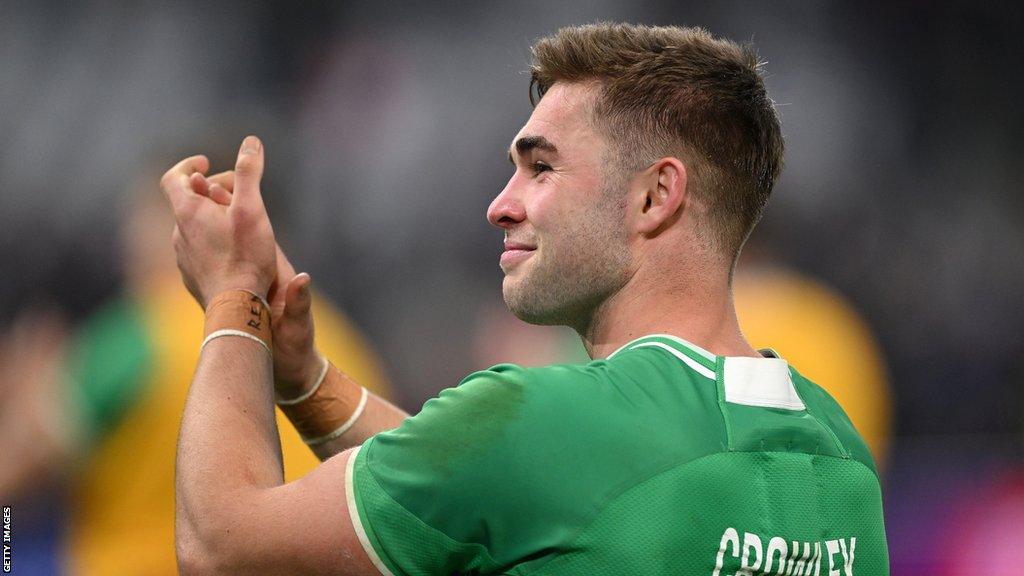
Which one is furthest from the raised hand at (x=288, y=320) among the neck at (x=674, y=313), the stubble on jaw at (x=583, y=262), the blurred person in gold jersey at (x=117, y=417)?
the blurred person in gold jersey at (x=117, y=417)

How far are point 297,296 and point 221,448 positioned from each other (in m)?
0.54

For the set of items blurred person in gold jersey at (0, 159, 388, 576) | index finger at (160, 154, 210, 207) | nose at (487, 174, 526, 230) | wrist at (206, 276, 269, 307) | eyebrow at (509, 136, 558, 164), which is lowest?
blurred person in gold jersey at (0, 159, 388, 576)

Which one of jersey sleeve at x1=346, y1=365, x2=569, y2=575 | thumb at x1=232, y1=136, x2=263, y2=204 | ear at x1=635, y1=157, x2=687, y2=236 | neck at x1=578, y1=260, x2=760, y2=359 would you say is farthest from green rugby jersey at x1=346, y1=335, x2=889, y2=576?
thumb at x1=232, y1=136, x2=263, y2=204

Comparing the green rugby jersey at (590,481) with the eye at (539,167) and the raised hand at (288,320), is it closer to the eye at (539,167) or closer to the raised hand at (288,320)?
the eye at (539,167)

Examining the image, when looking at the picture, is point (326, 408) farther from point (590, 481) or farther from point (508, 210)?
point (590, 481)

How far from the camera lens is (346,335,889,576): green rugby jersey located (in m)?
1.39

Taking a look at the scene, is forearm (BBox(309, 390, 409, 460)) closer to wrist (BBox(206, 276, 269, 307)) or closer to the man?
the man

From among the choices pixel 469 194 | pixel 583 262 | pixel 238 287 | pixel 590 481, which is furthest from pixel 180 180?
pixel 469 194

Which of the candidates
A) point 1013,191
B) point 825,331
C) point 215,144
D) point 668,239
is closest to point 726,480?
point 668,239

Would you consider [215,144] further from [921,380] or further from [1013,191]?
[1013,191]

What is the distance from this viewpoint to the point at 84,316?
123 inches

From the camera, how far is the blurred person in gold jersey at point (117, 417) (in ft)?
9.83

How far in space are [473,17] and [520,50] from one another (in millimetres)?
198

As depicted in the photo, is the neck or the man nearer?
the man
